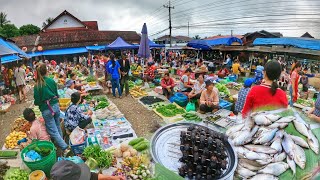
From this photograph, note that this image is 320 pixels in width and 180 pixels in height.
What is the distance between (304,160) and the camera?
2154 millimetres

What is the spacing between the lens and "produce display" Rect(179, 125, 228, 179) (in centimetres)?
218

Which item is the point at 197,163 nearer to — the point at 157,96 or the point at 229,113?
the point at 229,113

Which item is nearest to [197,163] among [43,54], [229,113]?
[229,113]

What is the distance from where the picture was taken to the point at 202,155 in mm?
2240

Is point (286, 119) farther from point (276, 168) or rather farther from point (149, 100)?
point (149, 100)

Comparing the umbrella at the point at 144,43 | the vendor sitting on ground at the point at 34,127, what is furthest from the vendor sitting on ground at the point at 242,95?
the umbrella at the point at 144,43

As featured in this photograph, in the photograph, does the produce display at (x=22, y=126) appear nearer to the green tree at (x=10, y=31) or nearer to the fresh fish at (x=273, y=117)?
the fresh fish at (x=273, y=117)

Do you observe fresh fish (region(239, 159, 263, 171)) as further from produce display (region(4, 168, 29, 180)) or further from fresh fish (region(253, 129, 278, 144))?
produce display (region(4, 168, 29, 180))

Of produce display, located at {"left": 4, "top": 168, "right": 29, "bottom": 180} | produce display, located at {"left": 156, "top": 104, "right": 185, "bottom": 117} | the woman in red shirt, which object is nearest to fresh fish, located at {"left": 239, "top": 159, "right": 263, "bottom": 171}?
the woman in red shirt

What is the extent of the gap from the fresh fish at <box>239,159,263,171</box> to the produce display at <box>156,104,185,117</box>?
4.53m

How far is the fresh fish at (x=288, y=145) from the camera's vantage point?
2.18 metres

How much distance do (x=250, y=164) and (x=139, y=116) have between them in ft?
17.2

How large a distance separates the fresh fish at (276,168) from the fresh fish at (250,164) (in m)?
0.10

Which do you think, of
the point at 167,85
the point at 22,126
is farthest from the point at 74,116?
the point at 167,85
